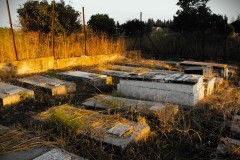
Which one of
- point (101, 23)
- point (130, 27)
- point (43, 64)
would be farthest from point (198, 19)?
point (43, 64)

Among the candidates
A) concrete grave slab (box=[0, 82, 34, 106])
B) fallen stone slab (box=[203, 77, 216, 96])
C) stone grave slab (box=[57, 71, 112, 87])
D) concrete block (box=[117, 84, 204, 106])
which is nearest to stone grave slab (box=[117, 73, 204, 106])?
concrete block (box=[117, 84, 204, 106])

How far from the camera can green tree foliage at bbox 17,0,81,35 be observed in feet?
25.6

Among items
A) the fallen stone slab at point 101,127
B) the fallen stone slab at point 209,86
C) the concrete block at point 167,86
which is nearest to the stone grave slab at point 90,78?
the concrete block at point 167,86

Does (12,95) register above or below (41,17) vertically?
below

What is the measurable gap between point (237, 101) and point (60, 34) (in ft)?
21.5

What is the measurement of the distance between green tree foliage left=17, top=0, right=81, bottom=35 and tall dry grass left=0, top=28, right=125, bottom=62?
1.55 ft

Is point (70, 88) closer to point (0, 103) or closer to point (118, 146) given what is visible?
point (0, 103)

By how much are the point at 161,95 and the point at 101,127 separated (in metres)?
1.62

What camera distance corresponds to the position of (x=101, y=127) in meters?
2.67

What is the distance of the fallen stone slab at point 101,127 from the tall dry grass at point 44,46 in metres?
3.91

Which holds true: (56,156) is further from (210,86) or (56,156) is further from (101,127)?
(210,86)

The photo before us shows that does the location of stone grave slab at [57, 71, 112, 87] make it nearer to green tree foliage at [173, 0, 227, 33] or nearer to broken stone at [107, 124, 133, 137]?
broken stone at [107, 124, 133, 137]

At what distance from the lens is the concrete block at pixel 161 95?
146 inches

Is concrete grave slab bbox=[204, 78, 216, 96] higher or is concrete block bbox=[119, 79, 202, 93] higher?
concrete block bbox=[119, 79, 202, 93]
